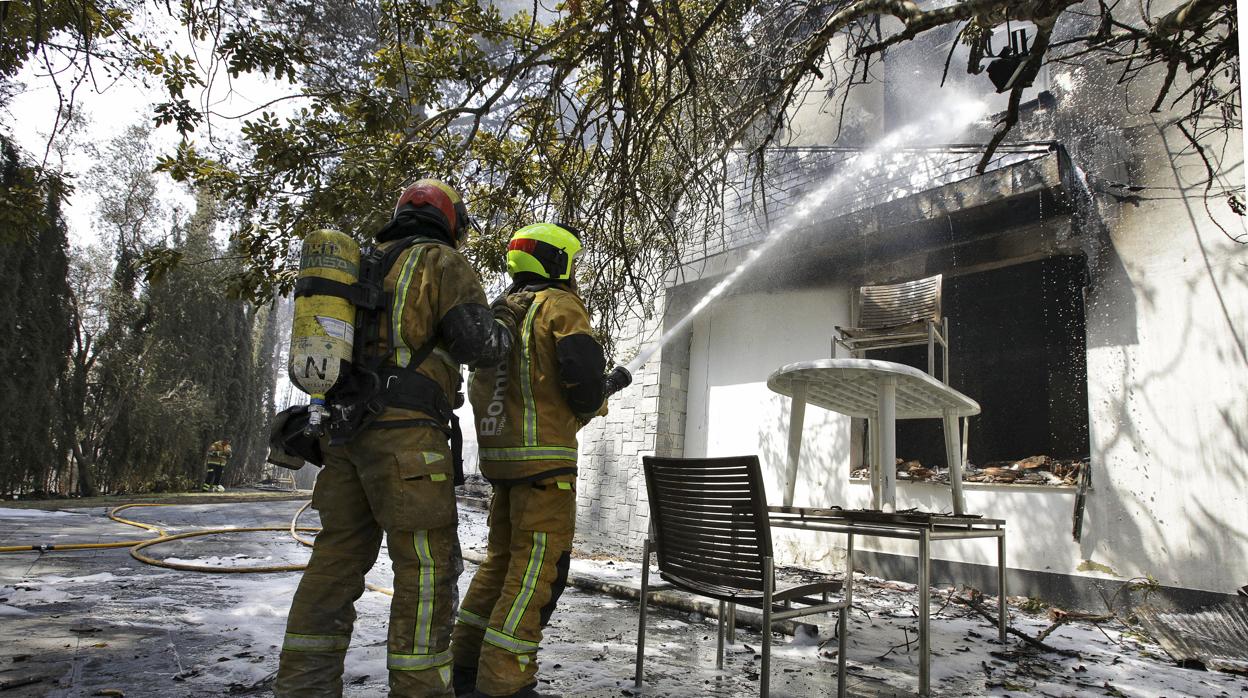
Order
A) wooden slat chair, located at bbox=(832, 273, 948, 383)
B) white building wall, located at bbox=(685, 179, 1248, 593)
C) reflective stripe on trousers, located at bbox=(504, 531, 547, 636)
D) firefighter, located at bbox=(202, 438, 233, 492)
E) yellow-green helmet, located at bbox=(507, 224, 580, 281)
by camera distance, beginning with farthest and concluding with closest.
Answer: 1. firefighter, located at bbox=(202, 438, 233, 492)
2. wooden slat chair, located at bbox=(832, 273, 948, 383)
3. white building wall, located at bbox=(685, 179, 1248, 593)
4. yellow-green helmet, located at bbox=(507, 224, 580, 281)
5. reflective stripe on trousers, located at bbox=(504, 531, 547, 636)

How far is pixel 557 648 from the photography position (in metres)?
3.49

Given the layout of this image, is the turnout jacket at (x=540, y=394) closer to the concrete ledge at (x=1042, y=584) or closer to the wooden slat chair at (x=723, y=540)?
the wooden slat chair at (x=723, y=540)

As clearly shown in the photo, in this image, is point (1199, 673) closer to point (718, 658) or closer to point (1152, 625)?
point (1152, 625)

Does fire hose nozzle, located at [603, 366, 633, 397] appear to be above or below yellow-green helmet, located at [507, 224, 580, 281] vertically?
below

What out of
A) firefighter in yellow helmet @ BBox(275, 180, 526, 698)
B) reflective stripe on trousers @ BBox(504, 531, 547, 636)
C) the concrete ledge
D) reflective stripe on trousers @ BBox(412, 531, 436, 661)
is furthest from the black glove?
the concrete ledge

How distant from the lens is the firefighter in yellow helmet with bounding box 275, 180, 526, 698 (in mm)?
2225

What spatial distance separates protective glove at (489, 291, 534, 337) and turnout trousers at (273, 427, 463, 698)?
0.69 m

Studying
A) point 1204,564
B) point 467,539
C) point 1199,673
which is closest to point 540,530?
point 1199,673

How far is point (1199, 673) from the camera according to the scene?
344 cm

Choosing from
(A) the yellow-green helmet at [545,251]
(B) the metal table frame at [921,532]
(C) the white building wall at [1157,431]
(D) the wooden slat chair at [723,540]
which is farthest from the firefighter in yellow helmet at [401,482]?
(C) the white building wall at [1157,431]

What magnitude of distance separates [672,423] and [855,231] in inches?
135

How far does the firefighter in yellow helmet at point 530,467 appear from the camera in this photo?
2467 mm

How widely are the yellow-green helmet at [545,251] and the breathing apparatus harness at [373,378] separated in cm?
60

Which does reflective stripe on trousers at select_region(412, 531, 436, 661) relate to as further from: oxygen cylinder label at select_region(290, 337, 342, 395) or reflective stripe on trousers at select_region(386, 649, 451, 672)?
oxygen cylinder label at select_region(290, 337, 342, 395)
